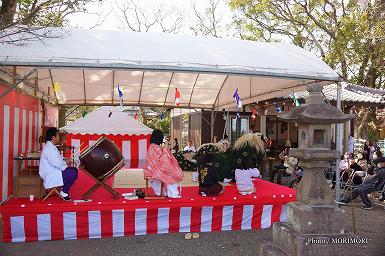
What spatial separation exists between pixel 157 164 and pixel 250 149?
196 cm

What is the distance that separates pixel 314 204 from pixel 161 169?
101 inches

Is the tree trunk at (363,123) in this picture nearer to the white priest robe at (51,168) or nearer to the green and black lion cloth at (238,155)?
the green and black lion cloth at (238,155)

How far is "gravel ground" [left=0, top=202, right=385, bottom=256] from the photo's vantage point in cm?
501

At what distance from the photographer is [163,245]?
5.38m

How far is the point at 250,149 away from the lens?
23.7 ft

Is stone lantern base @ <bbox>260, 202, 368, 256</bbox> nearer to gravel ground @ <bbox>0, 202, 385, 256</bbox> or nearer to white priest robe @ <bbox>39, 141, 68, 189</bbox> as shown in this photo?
gravel ground @ <bbox>0, 202, 385, 256</bbox>

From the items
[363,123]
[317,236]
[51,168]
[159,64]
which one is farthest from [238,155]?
[363,123]

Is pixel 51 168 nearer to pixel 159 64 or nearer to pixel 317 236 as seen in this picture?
pixel 159 64

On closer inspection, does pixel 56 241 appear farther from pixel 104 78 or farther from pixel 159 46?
pixel 104 78

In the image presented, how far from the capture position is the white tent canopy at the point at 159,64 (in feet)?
19.1

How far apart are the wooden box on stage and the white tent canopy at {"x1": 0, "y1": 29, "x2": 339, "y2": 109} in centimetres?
170

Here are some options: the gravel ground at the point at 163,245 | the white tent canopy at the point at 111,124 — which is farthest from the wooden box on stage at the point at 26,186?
the white tent canopy at the point at 111,124

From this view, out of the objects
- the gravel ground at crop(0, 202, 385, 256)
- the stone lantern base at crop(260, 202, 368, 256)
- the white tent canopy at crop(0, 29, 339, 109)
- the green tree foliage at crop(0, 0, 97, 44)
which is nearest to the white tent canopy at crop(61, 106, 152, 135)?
the white tent canopy at crop(0, 29, 339, 109)

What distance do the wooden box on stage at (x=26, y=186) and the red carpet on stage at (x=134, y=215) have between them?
204mm
